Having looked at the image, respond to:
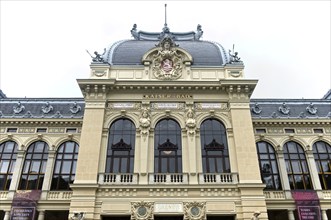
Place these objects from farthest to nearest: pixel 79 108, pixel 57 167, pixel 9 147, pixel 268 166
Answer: pixel 79 108, pixel 9 147, pixel 268 166, pixel 57 167

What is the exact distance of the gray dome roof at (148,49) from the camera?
95.6 feet

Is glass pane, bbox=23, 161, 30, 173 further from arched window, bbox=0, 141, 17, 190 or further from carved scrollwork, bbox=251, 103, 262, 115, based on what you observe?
carved scrollwork, bbox=251, 103, 262, 115

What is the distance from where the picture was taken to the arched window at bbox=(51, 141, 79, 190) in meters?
27.8

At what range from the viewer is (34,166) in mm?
28750

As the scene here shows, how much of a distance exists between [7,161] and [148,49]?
1761 cm

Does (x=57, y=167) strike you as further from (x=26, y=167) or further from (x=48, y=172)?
(x=26, y=167)

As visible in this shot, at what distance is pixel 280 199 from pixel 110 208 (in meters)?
15.2

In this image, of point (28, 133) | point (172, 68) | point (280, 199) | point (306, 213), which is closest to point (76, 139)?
point (28, 133)

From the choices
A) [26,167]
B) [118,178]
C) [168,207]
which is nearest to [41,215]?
[26,167]

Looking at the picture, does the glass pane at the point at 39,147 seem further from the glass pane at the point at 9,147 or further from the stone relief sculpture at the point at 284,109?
the stone relief sculpture at the point at 284,109

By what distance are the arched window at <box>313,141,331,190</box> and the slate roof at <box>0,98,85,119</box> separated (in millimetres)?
24164

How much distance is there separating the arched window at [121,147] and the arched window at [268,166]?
12897mm

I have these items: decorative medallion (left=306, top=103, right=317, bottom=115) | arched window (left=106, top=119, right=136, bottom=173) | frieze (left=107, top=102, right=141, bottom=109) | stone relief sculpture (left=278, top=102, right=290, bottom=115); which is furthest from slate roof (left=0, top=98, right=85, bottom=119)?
decorative medallion (left=306, top=103, right=317, bottom=115)

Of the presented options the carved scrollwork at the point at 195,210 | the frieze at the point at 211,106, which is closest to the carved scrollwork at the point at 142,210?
the carved scrollwork at the point at 195,210
